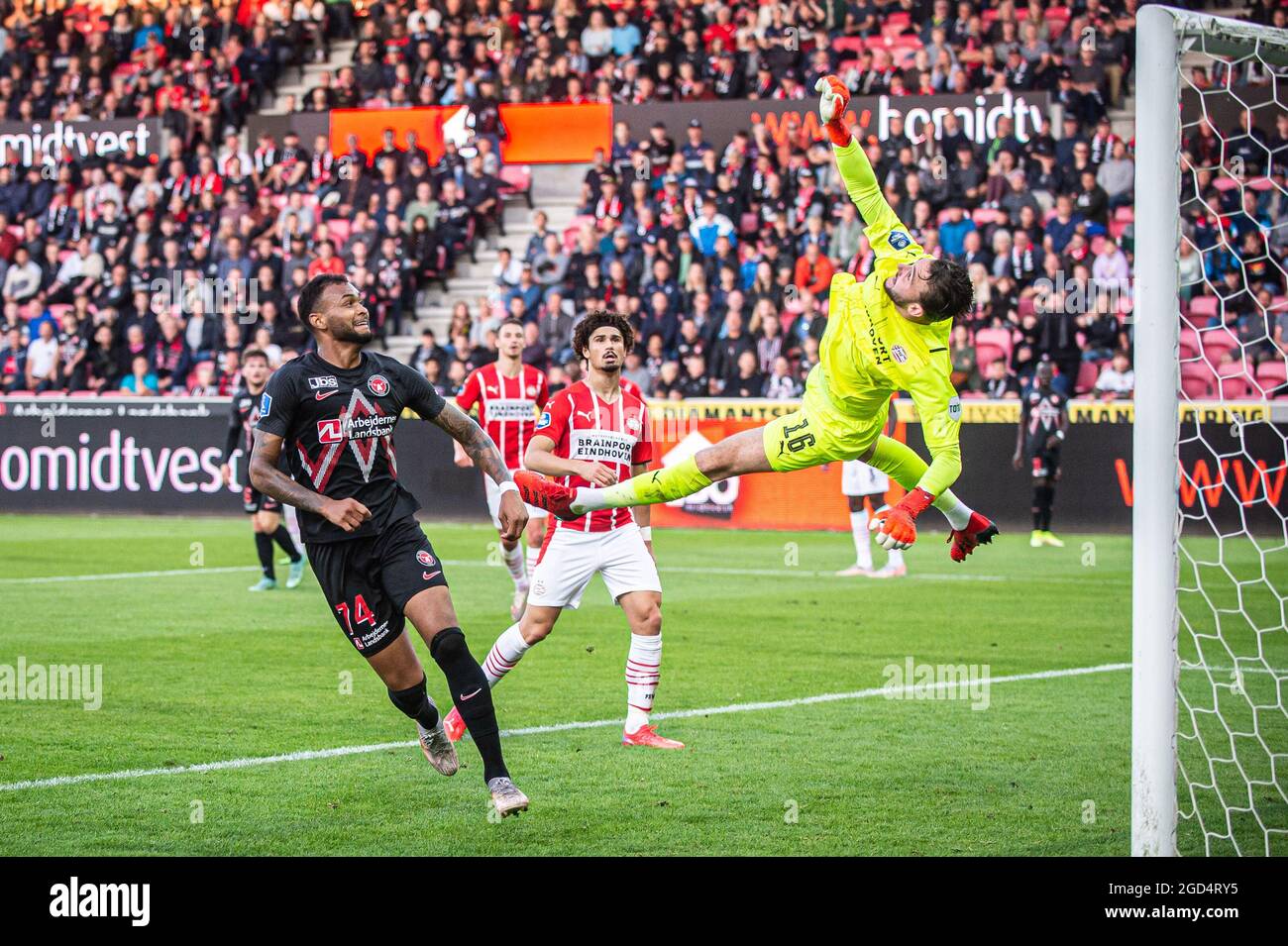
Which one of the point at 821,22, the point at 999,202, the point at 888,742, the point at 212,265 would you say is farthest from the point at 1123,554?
the point at 212,265

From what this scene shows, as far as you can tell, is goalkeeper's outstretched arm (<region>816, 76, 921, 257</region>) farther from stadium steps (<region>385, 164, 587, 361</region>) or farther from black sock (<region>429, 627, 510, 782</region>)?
stadium steps (<region>385, 164, 587, 361</region>)

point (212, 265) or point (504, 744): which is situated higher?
point (212, 265)

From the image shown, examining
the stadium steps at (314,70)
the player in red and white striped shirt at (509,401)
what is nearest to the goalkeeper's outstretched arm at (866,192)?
the player in red and white striped shirt at (509,401)

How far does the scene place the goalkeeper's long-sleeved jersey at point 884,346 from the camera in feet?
23.3

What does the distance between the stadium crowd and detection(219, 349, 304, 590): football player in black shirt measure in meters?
6.63

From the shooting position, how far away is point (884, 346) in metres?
7.33

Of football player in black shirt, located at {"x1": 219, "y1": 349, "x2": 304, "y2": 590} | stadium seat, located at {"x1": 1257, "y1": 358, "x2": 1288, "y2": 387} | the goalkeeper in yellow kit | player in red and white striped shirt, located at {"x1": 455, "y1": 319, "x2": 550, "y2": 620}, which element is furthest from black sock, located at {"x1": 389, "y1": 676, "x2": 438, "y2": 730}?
stadium seat, located at {"x1": 1257, "y1": 358, "x2": 1288, "y2": 387}

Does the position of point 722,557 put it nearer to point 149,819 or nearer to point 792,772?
point 792,772

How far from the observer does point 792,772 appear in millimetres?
7531

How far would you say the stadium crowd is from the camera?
21562 millimetres

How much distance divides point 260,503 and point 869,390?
8758 millimetres

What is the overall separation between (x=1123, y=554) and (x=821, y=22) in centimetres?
1228

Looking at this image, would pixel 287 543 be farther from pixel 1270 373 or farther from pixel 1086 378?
pixel 1270 373

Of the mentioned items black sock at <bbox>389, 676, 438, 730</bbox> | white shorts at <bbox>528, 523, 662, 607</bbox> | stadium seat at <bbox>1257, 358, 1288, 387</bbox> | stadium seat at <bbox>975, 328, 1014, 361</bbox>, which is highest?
stadium seat at <bbox>975, 328, 1014, 361</bbox>
